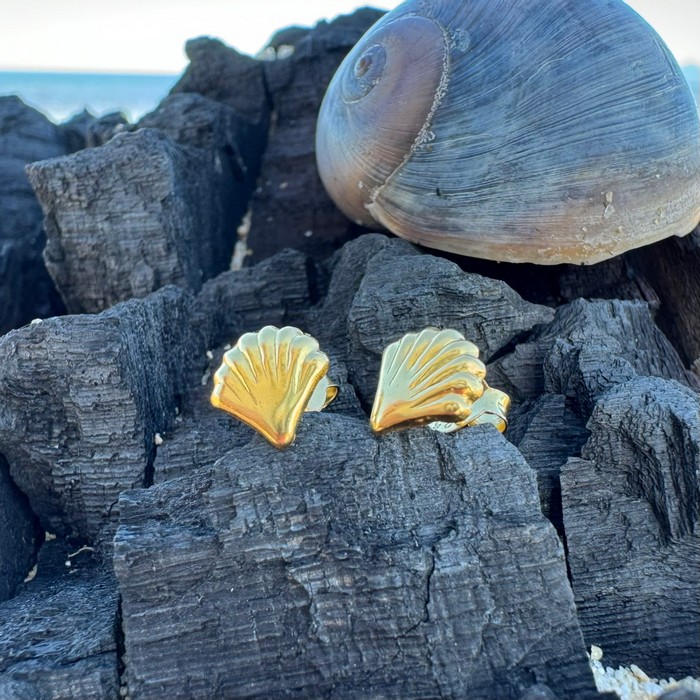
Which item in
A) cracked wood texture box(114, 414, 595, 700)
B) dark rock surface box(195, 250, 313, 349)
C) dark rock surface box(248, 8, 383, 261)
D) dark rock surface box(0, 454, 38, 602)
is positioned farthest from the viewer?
dark rock surface box(248, 8, 383, 261)

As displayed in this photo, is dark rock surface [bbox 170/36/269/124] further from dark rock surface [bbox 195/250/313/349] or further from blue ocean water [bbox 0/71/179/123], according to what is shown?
blue ocean water [bbox 0/71/179/123]

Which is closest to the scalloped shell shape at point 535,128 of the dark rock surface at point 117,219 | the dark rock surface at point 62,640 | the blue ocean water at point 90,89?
the dark rock surface at point 117,219

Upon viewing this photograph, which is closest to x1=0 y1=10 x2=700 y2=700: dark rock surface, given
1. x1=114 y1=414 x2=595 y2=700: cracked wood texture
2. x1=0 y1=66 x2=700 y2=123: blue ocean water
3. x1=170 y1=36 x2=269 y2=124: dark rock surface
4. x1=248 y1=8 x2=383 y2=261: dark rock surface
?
x1=114 y1=414 x2=595 y2=700: cracked wood texture

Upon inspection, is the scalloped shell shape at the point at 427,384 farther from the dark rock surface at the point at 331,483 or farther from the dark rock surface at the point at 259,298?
the dark rock surface at the point at 259,298

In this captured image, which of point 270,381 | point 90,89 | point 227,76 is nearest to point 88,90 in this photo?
point 90,89

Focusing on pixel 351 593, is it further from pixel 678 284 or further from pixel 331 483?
pixel 678 284

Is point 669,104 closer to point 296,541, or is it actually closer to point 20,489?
point 296,541
